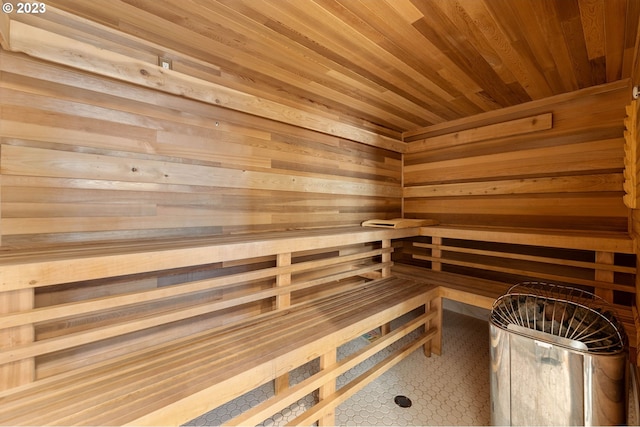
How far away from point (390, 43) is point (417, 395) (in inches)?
80.2

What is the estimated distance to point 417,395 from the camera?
1.61m

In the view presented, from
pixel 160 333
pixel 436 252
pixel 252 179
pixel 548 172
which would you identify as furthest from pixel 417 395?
pixel 548 172

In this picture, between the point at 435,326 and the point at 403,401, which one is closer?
the point at 403,401

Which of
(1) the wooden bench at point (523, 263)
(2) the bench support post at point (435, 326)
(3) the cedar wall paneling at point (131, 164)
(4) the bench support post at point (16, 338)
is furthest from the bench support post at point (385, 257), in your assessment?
(4) the bench support post at point (16, 338)

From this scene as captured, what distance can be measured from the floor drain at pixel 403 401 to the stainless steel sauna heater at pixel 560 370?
0.45m

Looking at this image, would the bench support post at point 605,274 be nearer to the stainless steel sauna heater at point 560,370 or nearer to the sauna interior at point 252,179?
the sauna interior at point 252,179

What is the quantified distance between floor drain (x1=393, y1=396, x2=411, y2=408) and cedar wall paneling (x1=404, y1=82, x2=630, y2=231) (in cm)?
160

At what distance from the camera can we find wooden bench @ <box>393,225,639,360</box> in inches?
63.2

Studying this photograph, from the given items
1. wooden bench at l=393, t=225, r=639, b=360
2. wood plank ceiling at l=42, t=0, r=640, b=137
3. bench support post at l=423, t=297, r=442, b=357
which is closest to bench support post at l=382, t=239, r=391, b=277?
wooden bench at l=393, t=225, r=639, b=360

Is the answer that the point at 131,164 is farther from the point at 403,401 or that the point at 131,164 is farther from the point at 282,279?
the point at 403,401

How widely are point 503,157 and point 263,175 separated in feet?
6.62

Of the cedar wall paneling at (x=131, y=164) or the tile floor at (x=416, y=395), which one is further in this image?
the tile floor at (x=416, y=395)

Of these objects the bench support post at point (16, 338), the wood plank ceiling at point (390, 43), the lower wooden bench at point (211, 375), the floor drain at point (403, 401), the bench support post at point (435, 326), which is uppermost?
the wood plank ceiling at point (390, 43)

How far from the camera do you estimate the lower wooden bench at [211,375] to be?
0.84 m
